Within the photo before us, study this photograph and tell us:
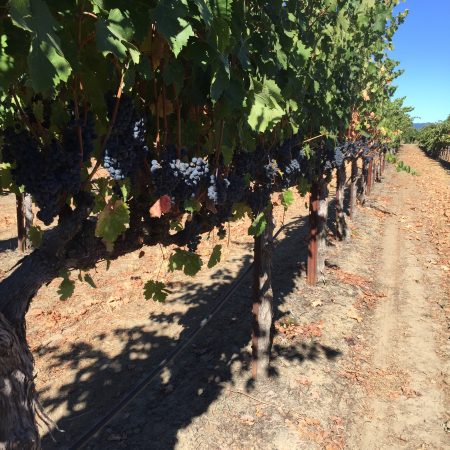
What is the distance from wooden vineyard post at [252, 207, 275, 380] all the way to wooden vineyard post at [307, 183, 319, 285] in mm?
3633

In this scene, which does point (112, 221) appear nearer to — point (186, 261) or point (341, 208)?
point (186, 261)

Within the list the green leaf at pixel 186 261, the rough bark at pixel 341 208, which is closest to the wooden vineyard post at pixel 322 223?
the rough bark at pixel 341 208

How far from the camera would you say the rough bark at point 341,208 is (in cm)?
1341

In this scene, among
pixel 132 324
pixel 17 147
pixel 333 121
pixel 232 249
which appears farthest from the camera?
pixel 232 249

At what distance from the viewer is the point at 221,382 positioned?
662 cm

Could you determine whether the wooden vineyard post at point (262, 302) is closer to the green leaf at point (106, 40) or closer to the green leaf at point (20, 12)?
the green leaf at point (106, 40)

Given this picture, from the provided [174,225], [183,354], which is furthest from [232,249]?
[174,225]

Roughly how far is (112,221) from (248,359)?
5.31 metres

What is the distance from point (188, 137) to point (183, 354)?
5386 mm

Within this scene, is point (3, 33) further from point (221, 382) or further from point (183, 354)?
point (183, 354)

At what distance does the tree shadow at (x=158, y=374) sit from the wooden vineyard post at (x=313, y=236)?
3.23 ft

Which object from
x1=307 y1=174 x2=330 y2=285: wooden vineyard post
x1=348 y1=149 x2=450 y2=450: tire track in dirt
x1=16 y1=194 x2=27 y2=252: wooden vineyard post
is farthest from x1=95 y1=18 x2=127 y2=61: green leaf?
x1=16 y1=194 x2=27 y2=252: wooden vineyard post

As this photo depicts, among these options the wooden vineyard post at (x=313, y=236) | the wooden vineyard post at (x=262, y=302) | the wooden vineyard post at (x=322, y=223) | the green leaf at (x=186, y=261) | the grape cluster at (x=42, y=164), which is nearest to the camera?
the grape cluster at (x=42, y=164)

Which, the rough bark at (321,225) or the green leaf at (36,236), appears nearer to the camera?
the green leaf at (36,236)
